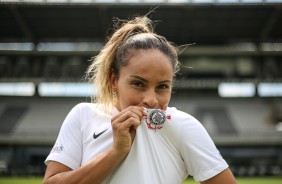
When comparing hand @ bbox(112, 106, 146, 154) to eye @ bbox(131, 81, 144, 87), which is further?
eye @ bbox(131, 81, 144, 87)

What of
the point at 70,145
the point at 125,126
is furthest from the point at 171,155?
the point at 70,145

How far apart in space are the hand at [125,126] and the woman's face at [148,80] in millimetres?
80

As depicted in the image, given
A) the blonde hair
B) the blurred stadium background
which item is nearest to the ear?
the blonde hair

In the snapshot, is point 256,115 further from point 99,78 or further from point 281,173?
point 99,78

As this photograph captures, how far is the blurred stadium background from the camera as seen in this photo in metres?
23.7

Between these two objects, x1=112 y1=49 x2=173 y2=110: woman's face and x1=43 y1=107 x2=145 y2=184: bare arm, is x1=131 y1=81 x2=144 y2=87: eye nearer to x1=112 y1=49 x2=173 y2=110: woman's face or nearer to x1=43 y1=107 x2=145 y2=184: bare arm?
x1=112 y1=49 x2=173 y2=110: woman's face

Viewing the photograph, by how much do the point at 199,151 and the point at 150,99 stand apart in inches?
9.7

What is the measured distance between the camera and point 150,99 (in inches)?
54.5

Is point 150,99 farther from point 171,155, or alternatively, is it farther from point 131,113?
point 171,155

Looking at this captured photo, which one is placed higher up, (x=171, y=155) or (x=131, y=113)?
(x=131, y=113)

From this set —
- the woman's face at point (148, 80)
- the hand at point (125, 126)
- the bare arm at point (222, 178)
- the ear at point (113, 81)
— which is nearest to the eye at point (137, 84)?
the woman's face at point (148, 80)

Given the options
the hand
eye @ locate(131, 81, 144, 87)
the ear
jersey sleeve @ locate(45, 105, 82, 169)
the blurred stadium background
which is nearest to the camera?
the hand

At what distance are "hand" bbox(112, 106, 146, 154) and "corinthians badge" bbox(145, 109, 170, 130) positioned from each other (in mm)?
25

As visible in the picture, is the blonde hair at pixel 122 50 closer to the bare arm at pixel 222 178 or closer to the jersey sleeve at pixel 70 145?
the jersey sleeve at pixel 70 145
